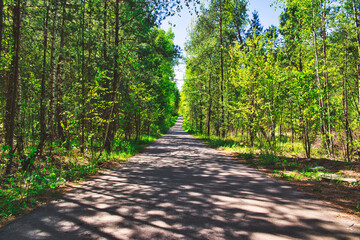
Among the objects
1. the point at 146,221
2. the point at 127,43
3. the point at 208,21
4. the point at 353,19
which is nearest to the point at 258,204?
the point at 146,221

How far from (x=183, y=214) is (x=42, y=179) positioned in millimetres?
3756

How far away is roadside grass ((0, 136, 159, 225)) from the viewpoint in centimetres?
425

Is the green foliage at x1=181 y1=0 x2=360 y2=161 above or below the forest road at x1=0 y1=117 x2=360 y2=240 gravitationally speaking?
above

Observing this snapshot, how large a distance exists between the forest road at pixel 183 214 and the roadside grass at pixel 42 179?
1.33 ft

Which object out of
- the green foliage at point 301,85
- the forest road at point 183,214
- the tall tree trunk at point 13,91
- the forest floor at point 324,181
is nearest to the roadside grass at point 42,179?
the forest road at point 183,214

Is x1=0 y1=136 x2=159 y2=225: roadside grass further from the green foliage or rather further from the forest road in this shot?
the green foliage

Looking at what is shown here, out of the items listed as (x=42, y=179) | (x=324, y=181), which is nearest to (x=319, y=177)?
(x=324, y=181)

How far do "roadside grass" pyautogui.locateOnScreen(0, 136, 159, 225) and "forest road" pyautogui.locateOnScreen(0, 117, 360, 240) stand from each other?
41 cm

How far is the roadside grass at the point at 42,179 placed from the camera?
13.9 ft

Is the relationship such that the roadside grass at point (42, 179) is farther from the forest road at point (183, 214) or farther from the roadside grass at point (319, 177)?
the roadside grass at point (319, 177)

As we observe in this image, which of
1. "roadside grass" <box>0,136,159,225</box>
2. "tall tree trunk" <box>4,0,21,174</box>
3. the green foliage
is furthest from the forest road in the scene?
the green foliage

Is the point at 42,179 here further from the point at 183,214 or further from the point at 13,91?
the point at 183,214

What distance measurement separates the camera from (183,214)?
12.8 ft

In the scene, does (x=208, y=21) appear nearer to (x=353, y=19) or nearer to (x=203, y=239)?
(x=353, y=19)
